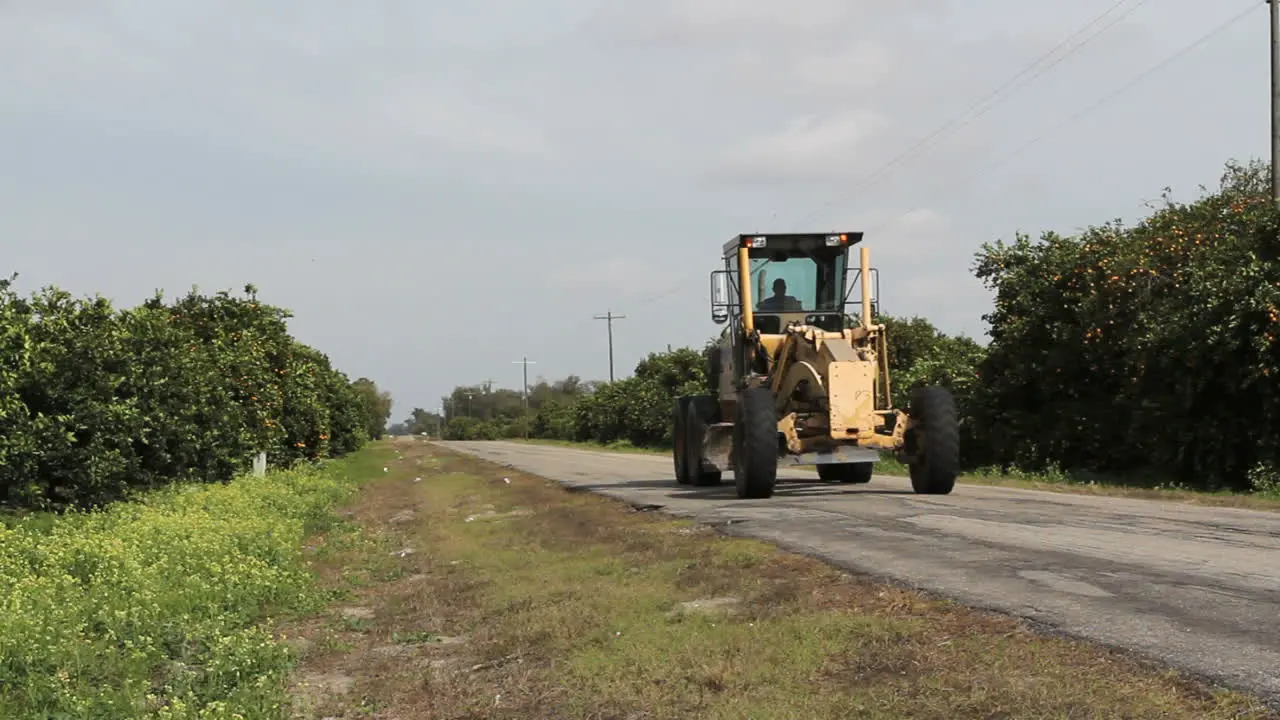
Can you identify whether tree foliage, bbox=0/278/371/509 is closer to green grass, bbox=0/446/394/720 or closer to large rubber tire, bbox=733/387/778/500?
green grass, bbox=0/446/394/720

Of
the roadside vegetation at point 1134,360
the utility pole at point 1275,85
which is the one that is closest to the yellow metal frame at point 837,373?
the roadside vegetation at point 1134,360

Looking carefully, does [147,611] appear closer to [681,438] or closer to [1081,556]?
[1081,556]

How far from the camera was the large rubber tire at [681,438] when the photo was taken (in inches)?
825

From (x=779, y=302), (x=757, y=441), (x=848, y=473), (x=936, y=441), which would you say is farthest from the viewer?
(x=848, y=473)

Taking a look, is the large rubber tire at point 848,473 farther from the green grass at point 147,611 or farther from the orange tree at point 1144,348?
the green grass at point 147,611

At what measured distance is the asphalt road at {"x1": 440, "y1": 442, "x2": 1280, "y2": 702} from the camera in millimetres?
6062

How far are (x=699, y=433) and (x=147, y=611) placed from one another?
12.1 metres

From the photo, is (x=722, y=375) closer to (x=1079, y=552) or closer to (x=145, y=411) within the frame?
(x=145, y=411)

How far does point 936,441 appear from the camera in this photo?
51.0ft

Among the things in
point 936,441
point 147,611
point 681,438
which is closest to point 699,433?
point 681,438

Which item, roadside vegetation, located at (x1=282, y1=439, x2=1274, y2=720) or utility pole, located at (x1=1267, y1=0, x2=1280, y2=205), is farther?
utility pole, located at (x1=1267, y1=0, x2=1280, y2=205)

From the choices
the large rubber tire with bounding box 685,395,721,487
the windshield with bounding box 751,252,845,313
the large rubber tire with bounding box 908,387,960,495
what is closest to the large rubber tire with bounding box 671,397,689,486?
the large rubber tire with bounding box 685,395,721,487

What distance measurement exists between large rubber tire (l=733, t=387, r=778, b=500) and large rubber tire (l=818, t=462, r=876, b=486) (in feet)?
13.0

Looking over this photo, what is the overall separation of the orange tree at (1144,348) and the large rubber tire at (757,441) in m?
8.24
